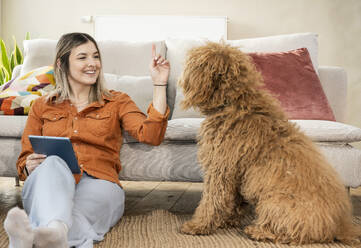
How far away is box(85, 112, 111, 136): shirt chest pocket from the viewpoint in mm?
1900

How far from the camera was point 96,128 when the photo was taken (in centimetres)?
190

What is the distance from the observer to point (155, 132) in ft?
6.14

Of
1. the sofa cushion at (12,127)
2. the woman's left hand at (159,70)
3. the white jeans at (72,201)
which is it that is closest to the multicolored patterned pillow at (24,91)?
the sofa cushion at (12,127)

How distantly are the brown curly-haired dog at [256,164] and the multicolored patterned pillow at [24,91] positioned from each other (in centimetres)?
116

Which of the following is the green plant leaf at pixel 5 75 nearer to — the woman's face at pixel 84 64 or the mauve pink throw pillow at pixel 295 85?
the woman's face at pixel 84 64

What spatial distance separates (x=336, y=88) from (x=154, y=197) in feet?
5.25

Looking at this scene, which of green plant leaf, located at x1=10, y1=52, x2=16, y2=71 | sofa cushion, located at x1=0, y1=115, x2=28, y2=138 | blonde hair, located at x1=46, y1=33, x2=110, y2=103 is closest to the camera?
blonde hair, located at x1=46, y1=33, x2=110, y2=103

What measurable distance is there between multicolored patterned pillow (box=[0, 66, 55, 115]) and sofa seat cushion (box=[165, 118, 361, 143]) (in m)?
0.90

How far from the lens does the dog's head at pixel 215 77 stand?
1632 mm

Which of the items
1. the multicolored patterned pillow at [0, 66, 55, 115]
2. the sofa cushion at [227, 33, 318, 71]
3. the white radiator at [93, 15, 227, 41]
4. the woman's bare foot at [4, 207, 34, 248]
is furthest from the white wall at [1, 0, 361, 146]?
the woman's bare foot at [4, 207, 34, 248]

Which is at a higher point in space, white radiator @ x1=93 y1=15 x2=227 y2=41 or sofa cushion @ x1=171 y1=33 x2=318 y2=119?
white radiator @ x1=93 y1=15 x2=227 y2=41

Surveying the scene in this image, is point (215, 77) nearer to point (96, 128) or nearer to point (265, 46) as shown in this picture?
point (96, 128)

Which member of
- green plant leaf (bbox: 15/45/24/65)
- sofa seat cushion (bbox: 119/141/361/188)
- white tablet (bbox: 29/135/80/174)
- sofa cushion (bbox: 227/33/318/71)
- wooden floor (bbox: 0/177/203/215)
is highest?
sofa cushion (bbox: 227/33/318/71)

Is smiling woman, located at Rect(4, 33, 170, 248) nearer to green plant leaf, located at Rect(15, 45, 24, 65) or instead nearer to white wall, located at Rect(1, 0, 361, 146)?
green plant leaf, located at Rect(15, 45, 24, 65)
